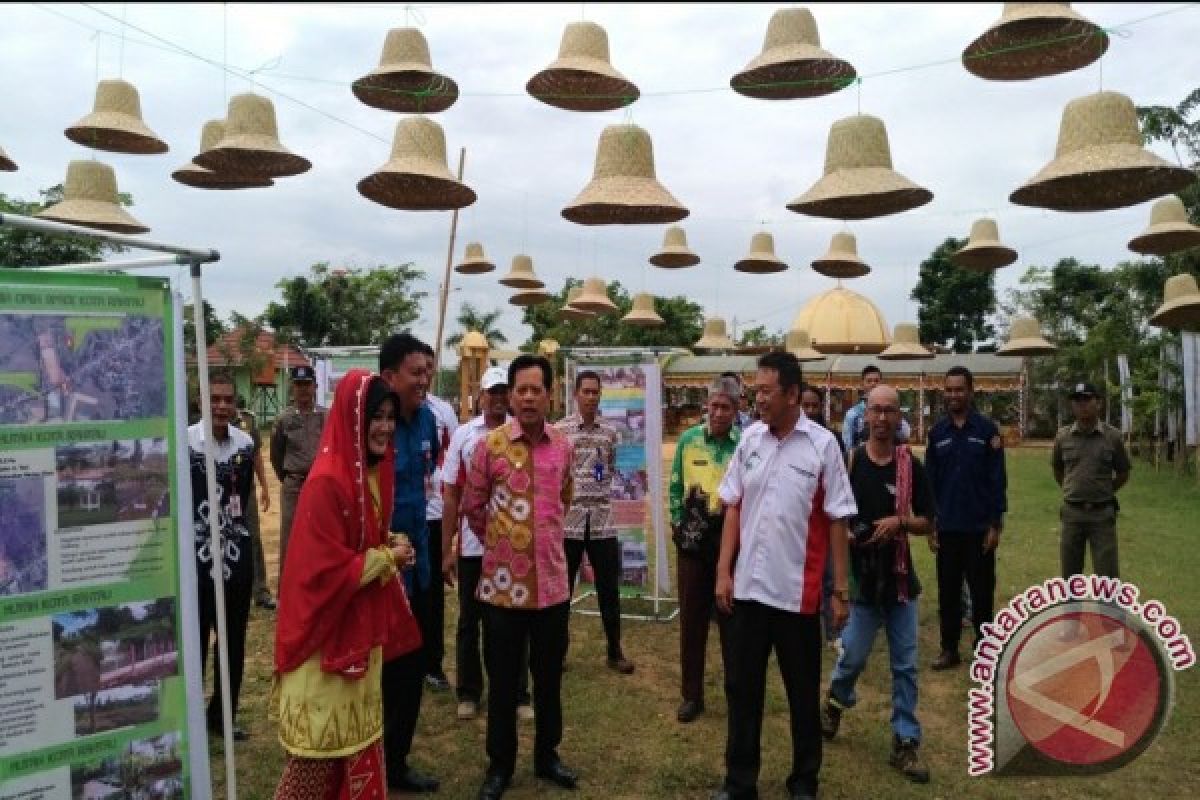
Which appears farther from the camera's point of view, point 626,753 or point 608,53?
point 608,53

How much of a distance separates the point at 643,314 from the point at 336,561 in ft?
38.2

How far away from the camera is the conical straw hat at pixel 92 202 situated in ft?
18.5

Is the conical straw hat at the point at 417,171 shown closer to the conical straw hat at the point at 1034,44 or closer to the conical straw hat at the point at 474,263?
the conical straw hat at the point at 1034,44

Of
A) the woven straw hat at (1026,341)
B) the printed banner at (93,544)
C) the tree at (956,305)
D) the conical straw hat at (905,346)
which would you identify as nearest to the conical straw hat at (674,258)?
the printed banner at (93,544)

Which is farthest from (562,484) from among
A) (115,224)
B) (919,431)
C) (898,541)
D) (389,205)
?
(919,431)

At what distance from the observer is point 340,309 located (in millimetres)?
32750

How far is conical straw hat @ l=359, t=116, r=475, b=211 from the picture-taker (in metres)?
4.82

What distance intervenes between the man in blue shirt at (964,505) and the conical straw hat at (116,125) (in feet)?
18.0

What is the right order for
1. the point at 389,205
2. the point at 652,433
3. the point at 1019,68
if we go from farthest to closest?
1. the point at 652,433
2. the point at 389,205
3. the point at 1019,68

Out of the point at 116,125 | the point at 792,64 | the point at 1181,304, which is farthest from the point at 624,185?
the point at 1181,304

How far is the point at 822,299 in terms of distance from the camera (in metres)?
40.6

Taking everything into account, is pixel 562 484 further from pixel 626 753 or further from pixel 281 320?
pixel 281 320

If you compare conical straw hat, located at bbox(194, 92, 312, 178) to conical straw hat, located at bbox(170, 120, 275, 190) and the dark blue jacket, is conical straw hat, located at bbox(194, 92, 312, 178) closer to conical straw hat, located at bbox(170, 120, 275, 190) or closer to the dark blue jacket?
conical straw hat, located at bbox(170, 120, 275, 190)

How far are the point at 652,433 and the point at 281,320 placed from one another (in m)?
29.1
